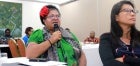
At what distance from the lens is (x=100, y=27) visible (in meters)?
7.72

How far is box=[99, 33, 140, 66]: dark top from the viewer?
1.76 meters

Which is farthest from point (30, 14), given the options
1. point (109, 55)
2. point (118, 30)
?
point (109, 55)

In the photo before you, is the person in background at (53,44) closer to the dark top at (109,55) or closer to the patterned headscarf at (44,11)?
the patterned headscarf at (44,11)

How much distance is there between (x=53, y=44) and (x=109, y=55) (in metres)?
0.47

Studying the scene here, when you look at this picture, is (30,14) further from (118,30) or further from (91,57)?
(118,30)

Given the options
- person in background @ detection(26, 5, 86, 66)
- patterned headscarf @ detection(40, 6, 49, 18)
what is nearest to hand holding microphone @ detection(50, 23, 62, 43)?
person in background @ detection(26, 5, 86, 66)

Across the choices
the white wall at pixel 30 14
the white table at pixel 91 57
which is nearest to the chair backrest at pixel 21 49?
the white table at pixel 91 57

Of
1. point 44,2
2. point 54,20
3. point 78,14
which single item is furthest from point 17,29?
point 54,20

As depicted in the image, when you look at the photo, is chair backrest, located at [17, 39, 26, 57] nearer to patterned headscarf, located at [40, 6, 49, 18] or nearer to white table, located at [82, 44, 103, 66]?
white table, located at [82, 44, 103, 66]

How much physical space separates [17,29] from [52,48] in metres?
7.33

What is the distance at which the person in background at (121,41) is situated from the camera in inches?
71.0

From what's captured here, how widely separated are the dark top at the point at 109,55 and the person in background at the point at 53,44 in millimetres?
237

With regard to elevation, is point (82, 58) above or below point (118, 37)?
below

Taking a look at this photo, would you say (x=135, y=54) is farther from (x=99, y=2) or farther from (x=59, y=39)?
(x=99, y=2)
